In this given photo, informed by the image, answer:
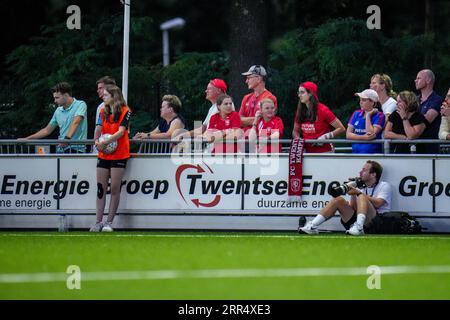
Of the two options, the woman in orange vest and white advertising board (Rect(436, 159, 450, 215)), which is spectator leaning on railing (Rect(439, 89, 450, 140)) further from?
the woman in orange vest

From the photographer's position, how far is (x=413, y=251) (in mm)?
14289

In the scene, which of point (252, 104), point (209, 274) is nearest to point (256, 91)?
point (252, 104)

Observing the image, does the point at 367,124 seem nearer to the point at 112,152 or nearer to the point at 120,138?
the point at 120,138

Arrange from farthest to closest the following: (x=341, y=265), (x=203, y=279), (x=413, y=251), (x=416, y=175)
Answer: (x=416, y=175)
(x=413, y=251)
(x=341, y=265)
(x=203, y=279)

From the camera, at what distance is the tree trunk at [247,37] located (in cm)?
2552

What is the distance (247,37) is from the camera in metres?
25.6

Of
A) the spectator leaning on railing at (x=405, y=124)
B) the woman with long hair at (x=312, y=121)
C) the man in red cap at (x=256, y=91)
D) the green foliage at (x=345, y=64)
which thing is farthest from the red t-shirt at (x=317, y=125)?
the green foliage at (x=345, y=64)

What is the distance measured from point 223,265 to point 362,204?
16.0ft

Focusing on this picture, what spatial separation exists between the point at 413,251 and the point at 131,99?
40.8 feet

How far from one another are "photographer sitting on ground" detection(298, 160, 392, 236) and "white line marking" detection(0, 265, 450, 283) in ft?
15.1

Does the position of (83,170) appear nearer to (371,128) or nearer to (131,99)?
(371,128)

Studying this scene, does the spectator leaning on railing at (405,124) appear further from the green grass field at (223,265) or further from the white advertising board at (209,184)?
the green grass field at (223,265)

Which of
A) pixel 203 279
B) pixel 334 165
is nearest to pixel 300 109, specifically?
Result: pixel 334 165

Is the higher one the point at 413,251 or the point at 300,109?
the point at 300,109
